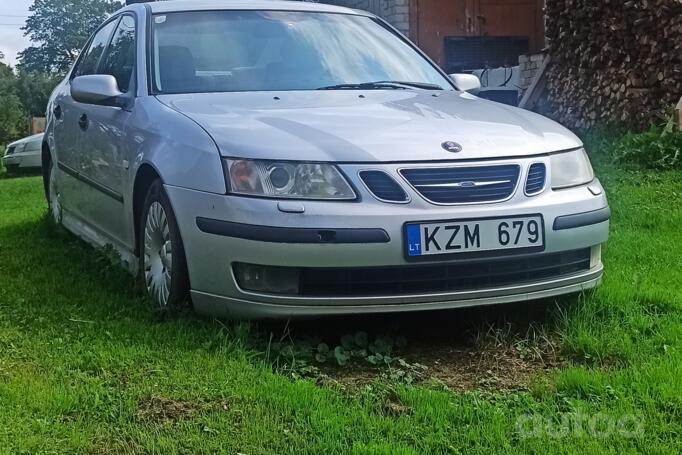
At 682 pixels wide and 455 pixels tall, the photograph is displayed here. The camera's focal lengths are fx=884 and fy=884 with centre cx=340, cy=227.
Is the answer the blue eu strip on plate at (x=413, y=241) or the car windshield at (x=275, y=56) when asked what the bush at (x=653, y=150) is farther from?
the blue eu strip on plate at (x=413, y=241)

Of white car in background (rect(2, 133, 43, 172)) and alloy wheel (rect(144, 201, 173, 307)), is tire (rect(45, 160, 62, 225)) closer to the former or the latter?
alloy wheel (rect(144, 201, 173, 307))

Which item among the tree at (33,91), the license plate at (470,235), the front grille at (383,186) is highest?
the front grille at (383,186)

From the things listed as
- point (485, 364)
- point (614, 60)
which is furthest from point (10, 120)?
point (485, 364)

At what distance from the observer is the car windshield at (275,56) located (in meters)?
4.21

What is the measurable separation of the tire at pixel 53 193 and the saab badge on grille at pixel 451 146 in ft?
11.2

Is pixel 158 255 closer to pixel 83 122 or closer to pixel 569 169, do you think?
pixel 83 122

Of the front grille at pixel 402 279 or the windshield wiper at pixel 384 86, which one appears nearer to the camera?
the front grille at pixel 402 279

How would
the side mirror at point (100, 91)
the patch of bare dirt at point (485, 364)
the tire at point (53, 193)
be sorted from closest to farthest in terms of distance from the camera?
the patch of bare dirt at point (485, 364) → the side mirror at point (100, 91) → the tire at point (53, 193)

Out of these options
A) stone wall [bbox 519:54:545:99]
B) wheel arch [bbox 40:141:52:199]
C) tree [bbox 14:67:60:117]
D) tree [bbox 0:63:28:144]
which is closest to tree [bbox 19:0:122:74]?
tree [bbox 14:67:60:117]

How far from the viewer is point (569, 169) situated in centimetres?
360

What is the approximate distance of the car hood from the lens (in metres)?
3.25

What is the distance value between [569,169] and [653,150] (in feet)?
12.6

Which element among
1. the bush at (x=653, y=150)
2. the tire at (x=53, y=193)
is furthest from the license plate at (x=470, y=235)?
the bush at (x=653, y=150)

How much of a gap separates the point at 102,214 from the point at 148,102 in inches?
36.7
